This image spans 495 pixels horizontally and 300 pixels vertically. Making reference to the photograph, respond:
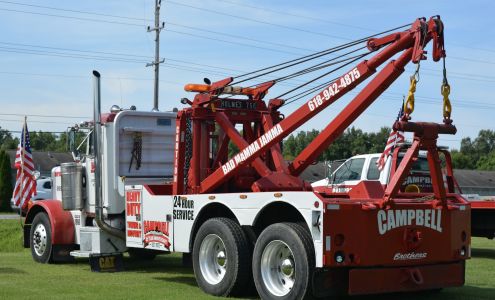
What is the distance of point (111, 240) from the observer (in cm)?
1395

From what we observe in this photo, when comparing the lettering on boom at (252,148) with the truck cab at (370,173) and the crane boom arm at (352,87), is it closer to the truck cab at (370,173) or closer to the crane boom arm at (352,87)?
the crane boom arm at (352,87)

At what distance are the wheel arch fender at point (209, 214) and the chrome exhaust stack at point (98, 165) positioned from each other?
267 centimetres

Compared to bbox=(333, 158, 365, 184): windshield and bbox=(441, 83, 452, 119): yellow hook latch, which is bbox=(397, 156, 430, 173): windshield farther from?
bbox=(441, 83, 452, 119): yellow hook latch

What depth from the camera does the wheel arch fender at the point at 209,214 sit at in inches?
440

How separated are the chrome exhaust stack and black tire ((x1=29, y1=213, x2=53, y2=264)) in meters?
1.47

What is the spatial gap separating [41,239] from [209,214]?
16.2 feet

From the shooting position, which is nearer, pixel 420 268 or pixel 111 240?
pixel 420 268

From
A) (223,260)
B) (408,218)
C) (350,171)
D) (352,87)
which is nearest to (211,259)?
(223,260)

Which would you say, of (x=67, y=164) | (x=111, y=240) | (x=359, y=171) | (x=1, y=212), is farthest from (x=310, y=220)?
(x=1, y=212)

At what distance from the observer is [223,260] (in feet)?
35.9

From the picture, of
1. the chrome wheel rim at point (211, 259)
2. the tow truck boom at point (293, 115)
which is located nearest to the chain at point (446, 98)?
the tow truck boom at point (293, 115)

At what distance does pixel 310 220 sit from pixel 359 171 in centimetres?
909

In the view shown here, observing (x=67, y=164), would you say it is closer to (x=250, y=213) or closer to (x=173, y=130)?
(x=173, y=130)

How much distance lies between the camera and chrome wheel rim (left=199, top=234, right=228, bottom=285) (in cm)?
1102
